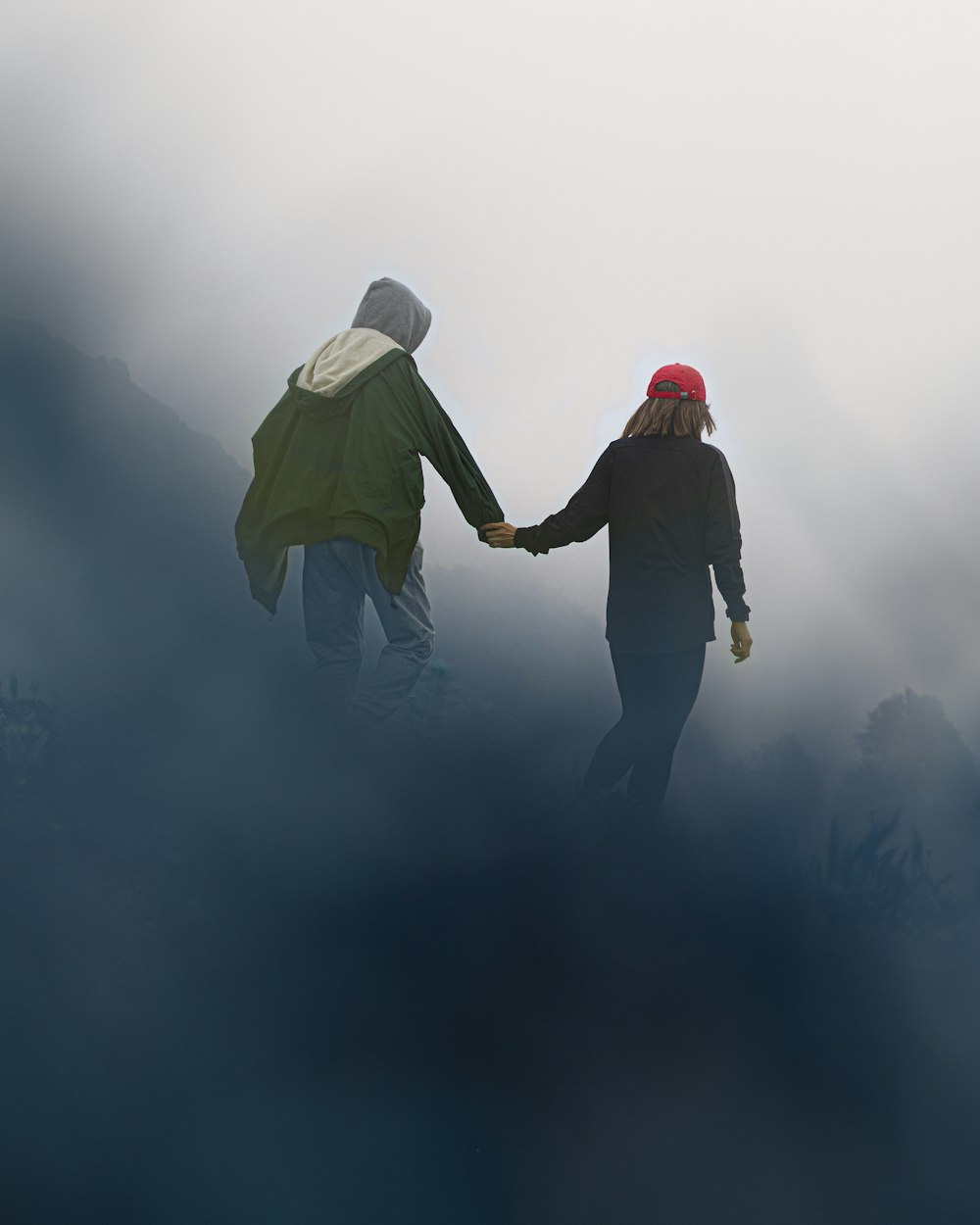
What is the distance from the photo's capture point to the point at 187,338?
3.05 metres

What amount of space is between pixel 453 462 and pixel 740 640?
2.73 ft

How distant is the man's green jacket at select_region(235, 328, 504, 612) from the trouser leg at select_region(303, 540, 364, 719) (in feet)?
0.18

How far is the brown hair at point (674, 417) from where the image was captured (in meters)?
2.99

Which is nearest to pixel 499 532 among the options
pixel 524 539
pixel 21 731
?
pixel 524 539

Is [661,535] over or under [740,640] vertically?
over

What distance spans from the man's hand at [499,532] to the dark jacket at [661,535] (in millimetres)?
25

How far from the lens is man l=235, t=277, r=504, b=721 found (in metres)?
2.92

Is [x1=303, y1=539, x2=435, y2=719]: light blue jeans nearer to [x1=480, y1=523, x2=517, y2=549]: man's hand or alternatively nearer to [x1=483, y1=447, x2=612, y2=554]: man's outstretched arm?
[x1=480, y1=523, x2=517, y2=549]: man's hand

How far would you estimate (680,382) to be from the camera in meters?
3.00

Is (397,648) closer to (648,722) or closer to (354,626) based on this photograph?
(354,626)

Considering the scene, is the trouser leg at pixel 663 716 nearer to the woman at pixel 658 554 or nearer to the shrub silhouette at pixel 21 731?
the woman at pixel 658 554

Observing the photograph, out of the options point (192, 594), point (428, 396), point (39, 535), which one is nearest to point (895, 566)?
point (428, 396)

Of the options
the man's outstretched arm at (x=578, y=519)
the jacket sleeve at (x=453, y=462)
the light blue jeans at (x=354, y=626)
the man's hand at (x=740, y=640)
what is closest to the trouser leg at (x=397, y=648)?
the light blue jeans at (x=354, y=626)

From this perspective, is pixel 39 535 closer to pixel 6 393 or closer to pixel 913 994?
pixel 6 393
